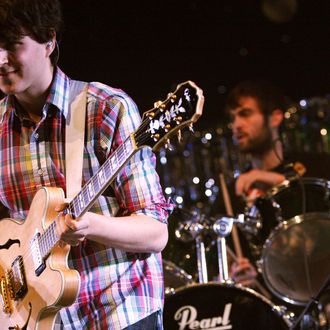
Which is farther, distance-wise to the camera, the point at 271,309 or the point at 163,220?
the point at 271,309

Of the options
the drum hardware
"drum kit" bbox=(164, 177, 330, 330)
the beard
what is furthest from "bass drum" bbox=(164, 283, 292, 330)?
the beard

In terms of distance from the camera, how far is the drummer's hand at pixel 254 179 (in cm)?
552

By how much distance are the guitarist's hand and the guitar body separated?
5.1 inches

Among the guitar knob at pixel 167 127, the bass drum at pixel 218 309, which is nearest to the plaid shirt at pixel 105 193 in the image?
the guitar knob at pixel 167 127

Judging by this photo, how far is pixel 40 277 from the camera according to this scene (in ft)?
8.61

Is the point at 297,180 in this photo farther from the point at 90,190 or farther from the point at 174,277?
the point at 90,190

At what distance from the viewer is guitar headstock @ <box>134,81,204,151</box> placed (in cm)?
221

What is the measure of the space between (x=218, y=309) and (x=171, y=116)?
241 cm

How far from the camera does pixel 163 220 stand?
8.37ft

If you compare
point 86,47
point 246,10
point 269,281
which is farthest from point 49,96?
point 246,10

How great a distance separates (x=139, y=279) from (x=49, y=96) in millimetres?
718

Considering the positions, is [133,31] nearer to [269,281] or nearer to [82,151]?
[269,281]

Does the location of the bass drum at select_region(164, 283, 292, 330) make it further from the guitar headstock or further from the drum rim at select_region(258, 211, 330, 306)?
the guitar headstock

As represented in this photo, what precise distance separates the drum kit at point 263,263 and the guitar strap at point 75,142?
6.28 feet
